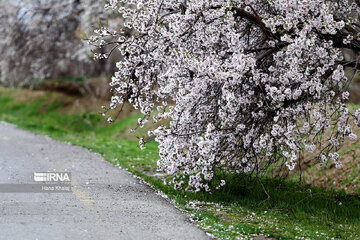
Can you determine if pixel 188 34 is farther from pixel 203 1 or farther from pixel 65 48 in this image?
pixel 65 48

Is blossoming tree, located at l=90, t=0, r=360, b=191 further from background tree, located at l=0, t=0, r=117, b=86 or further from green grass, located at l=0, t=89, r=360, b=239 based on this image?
background tree, located at l=0, t=0, r=117, b=86

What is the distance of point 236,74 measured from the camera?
7.75 metres

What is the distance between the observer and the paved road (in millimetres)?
6449

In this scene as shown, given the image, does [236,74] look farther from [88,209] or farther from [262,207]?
[88,209]

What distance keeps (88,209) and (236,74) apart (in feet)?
10.2

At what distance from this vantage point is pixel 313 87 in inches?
327

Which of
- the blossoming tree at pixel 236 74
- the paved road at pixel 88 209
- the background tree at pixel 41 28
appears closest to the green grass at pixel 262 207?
the paved road at pixel 88 209

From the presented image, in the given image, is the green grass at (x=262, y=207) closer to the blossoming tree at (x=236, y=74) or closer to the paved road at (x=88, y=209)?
the paved road at (x=88, y=209)

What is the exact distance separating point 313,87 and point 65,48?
2033 cm

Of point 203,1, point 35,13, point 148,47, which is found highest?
point 35,13

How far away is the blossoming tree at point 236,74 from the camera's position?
8164 mm

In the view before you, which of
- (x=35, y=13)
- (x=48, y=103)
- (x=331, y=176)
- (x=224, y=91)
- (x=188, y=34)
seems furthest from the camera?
(x=48, y=103)

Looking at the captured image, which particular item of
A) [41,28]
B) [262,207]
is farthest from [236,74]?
[41,28]

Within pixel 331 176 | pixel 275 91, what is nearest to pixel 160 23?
pixel 275 91
